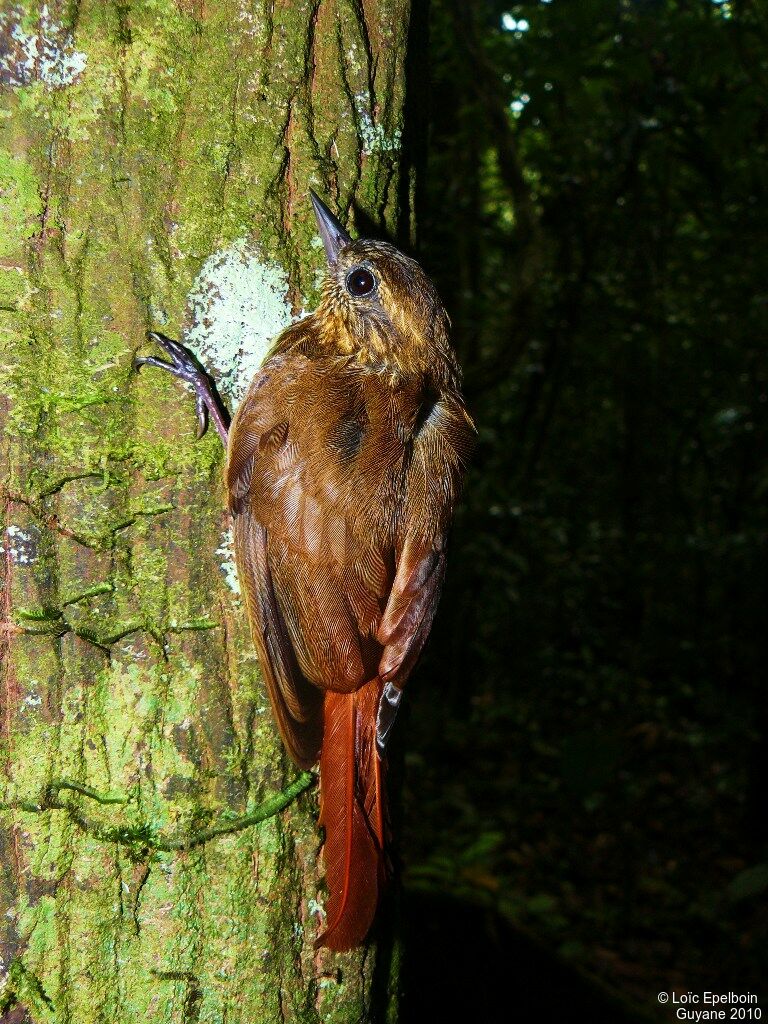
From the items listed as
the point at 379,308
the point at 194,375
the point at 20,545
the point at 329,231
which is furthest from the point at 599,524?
the point at 20,545

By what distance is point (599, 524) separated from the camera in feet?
25.8

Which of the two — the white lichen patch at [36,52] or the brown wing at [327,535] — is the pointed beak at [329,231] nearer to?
the brown wing at [327,535]

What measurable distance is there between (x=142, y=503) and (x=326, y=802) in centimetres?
61

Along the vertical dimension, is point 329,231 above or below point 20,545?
above

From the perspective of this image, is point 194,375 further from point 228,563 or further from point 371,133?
point 371,133

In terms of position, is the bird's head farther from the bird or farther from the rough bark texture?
the rough bark texture

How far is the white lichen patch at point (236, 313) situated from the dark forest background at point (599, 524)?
7.44 feet

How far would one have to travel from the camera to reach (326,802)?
143 centimetres

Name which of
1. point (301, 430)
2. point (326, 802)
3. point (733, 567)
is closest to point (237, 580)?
point (301, 430)

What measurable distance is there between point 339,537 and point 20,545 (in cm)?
53

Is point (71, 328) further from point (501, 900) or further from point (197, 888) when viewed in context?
point (501, 900)

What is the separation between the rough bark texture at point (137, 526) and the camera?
1271 mm

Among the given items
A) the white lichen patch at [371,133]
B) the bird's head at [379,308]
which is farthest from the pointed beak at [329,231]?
the white lichen patch at [371,133]

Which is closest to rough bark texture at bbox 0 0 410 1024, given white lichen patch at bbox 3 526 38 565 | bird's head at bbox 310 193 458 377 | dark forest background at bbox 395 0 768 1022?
white lichen patch at bbox 3 526 38 565
